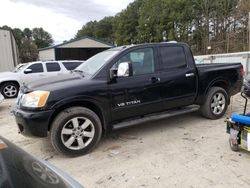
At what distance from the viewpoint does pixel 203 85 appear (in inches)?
202

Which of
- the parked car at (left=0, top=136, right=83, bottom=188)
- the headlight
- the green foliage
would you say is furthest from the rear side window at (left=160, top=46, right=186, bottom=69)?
the green foliage

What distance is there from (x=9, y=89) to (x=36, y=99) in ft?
25.0

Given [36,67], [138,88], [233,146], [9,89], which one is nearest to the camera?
[233,146]

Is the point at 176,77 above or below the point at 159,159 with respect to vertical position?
above

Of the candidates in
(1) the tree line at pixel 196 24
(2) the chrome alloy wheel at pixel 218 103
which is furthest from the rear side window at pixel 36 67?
(1) the tree line at pixel 196 24

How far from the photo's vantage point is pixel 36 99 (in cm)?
363

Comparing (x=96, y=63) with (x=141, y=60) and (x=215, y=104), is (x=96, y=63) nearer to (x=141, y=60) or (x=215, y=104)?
(x=141, y=60)

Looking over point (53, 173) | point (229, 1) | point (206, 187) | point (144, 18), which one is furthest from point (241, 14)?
point (144, 18)

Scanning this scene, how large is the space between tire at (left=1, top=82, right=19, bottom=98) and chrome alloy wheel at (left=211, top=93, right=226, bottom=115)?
27.7 ft

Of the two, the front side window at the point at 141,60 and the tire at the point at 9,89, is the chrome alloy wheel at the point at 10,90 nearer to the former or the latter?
the tire at the point at 9,89

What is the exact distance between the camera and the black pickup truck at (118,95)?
3.67 m

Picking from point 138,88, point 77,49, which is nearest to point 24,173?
point 138,88

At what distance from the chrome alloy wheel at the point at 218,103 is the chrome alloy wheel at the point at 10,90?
8.44 metres

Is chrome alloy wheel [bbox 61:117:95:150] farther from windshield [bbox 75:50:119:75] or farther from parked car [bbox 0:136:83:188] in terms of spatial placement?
parked car [bbox 0:136:83:188]
